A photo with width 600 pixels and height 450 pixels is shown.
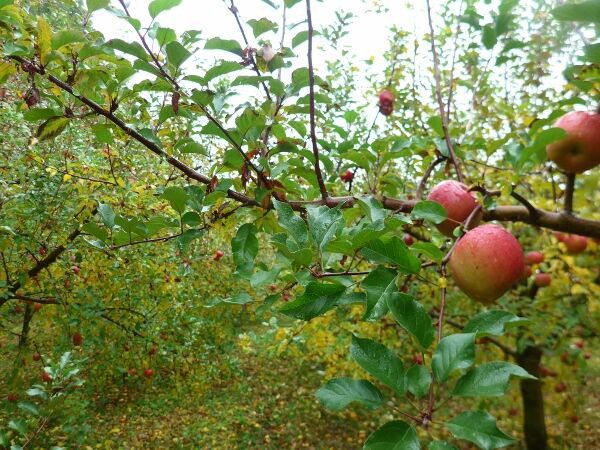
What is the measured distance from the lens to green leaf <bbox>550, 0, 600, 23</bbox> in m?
0.30

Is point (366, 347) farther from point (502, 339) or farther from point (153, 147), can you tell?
point (502, 339)

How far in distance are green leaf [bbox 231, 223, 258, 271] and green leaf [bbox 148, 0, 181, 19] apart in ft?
1.30

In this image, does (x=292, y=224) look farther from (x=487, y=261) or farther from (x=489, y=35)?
(x=489, y=35)

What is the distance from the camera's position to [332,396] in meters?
0.48

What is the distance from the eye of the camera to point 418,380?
49cm

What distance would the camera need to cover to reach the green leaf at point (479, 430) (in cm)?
40

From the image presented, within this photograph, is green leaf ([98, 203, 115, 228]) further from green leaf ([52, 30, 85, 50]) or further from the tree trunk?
the tree trunk

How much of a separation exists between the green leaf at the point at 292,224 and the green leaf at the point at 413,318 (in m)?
0.16

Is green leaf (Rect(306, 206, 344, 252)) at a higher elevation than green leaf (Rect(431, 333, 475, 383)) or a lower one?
higher

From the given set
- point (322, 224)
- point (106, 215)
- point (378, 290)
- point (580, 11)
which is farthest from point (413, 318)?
point (106, 215)

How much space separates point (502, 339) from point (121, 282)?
8.00 ft

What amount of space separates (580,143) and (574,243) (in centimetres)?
109

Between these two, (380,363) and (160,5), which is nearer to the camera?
(380,363)

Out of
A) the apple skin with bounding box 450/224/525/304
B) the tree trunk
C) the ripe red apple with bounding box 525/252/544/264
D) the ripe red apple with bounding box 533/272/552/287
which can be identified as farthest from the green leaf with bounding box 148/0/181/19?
the tree trunk
